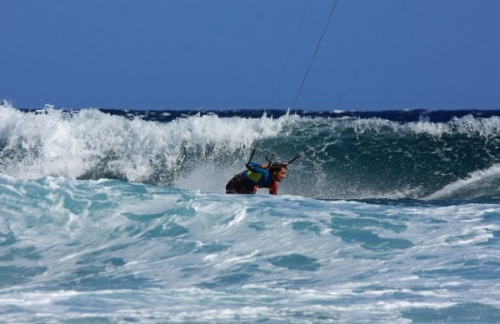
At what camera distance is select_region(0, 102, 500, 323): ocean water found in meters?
5.80

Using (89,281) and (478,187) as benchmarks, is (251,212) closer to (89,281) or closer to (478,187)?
(89,281)

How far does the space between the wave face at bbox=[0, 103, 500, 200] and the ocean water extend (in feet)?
0.17

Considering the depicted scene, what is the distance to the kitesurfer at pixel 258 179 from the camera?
1107 centimetres

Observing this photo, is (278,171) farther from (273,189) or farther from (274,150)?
(274,150)

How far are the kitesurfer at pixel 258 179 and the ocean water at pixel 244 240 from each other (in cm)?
54

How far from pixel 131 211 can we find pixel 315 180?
6762 mm

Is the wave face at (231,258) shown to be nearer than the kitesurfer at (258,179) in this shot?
Yes

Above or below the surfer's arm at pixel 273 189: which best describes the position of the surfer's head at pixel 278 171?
above

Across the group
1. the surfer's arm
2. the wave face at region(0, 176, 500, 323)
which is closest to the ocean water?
the wave face at region(0, 176, 500, 323)

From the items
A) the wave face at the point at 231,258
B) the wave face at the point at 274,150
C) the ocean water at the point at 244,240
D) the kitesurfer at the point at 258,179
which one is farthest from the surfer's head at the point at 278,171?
the wave face at the point at 274,150

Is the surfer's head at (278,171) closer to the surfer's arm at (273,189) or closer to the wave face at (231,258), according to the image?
the surfer's arm at (273,189)

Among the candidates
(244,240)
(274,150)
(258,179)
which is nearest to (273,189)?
(258,179)

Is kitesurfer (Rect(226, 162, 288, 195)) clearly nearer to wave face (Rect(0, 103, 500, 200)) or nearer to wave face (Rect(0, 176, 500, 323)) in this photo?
wave face (Rect(0, 176, 500, 323))

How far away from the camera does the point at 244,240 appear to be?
8.26 metres
